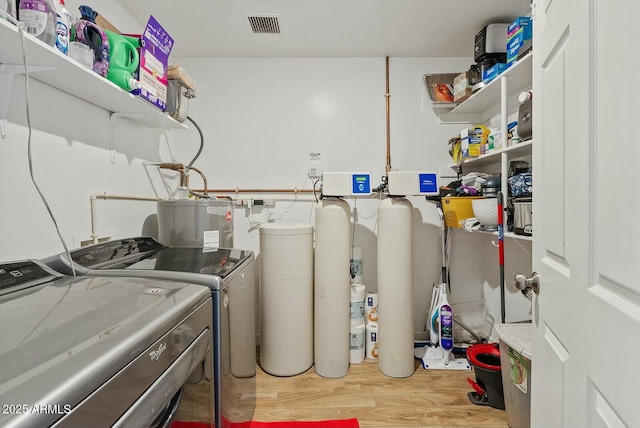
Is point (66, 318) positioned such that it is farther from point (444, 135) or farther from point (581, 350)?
point (444, 135)

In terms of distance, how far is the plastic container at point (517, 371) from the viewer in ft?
4.25

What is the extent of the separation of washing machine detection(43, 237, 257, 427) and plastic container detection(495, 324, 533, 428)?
4.15 feet

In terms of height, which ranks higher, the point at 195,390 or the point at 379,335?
the point at 195,390

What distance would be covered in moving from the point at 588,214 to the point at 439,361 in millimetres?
1875

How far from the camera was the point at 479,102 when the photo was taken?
215cm

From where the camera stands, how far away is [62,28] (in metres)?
1.00

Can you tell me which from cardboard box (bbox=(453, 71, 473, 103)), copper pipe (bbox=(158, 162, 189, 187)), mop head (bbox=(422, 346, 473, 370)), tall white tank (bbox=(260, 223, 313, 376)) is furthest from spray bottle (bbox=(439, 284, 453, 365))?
copper pipe (bbox=(158, 162, 189, 187))

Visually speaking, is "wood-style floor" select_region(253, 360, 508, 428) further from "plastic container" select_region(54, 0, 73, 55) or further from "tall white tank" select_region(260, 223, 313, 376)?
"plastic container" select_region(54, 0, 73, 55)

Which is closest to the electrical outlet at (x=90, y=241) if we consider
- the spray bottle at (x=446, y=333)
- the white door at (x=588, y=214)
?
the white door at (x=588, y=214)

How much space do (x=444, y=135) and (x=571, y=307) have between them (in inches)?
79.9

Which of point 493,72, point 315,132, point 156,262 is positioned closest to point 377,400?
point 156,262

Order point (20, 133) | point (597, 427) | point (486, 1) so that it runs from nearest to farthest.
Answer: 1. point (597, 427)
2. point (20, 133)
3. point (486, 1)

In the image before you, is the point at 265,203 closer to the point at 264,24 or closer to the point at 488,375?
the point at 264,24

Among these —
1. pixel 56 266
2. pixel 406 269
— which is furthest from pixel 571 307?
pixel 56 266
